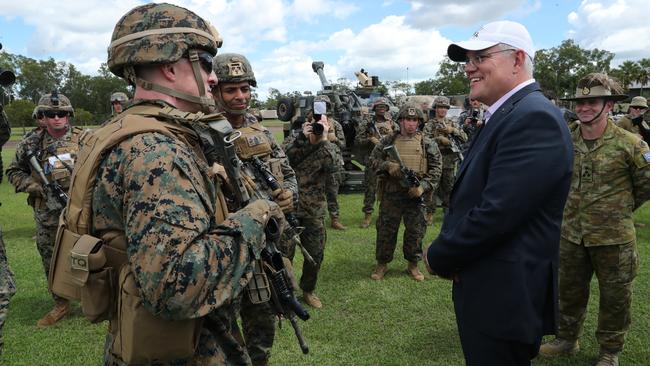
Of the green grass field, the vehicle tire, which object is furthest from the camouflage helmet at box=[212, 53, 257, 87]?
the vehicle tire

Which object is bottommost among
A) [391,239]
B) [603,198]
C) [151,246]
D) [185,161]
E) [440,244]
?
[391,239]

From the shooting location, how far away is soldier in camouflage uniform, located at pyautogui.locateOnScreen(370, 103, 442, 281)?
611 cm

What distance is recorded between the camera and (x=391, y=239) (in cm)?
620

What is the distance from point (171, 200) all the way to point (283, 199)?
1.94m

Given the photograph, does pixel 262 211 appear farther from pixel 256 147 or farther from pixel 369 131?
pixel 369 131

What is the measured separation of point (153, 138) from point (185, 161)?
0.13 m

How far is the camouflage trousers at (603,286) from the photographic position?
373cm

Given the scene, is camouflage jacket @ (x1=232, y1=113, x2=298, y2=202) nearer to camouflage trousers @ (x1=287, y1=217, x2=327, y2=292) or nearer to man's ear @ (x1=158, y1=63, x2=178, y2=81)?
camouflage trousers @ (x1=287, y1=217, x2=327, y2=292)

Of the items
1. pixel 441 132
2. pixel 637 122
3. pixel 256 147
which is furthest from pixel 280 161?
pixel 441 132

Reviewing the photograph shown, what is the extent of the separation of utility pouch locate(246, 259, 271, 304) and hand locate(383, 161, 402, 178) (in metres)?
4.05

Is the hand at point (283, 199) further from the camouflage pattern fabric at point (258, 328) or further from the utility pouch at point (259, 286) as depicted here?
the utility pouch at point (259, 286)

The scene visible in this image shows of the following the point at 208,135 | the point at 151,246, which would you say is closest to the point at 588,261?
the point at 208,135

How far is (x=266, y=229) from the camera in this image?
1.93 metres

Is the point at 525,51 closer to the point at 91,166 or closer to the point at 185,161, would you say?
the point at 185,161
